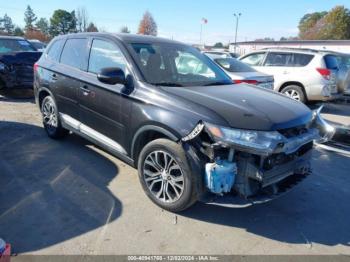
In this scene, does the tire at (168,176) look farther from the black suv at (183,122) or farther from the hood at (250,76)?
the hood at (250,76)

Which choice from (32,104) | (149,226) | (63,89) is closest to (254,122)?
(149,226)

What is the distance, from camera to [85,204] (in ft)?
12.5

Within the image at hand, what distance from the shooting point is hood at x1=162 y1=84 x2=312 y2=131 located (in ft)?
10.6

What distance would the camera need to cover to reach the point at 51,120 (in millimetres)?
5859

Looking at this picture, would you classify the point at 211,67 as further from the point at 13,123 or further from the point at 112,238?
the point at 13,123

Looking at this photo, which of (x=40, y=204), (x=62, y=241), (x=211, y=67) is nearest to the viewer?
(x=62, y=241)

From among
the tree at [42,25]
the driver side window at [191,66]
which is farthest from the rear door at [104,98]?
the tree at [42,25]

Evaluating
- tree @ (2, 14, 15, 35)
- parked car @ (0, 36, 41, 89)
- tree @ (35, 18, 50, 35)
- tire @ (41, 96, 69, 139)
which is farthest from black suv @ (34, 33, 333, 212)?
tree @ (2, 14, 15, 35)

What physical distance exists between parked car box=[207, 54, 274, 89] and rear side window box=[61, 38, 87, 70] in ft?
11.7

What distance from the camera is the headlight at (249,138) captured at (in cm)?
310

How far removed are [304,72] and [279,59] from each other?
105cm

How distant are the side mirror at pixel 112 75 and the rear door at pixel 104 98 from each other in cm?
15

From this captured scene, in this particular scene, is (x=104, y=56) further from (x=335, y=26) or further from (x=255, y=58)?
(x=335, y=26)

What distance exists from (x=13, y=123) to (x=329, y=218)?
6006 millimetres
